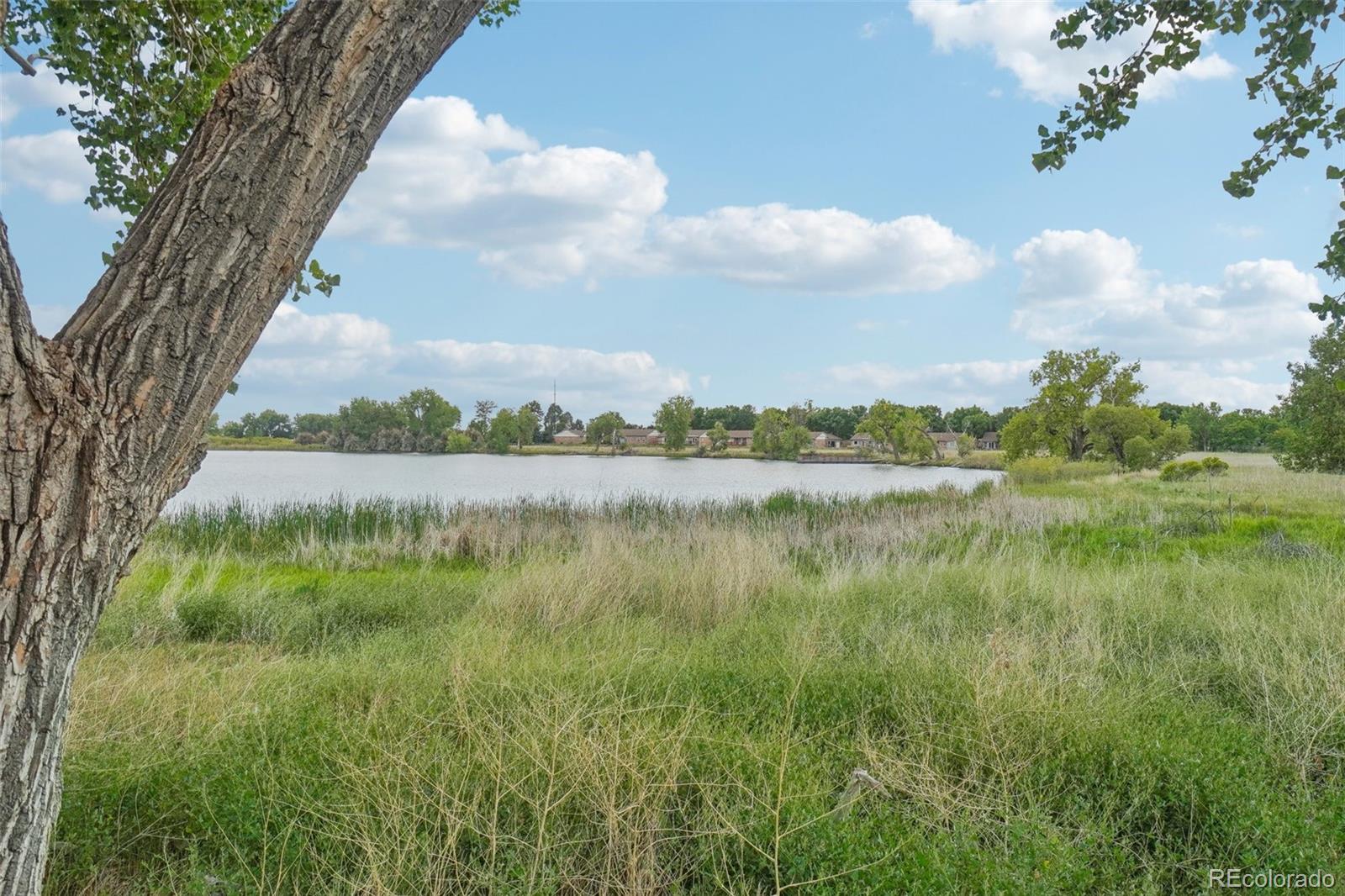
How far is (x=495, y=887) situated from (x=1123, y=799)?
218 centimetres

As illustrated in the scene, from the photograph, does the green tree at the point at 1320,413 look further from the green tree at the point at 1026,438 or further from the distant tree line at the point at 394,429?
the distant tree line at the point at 394,429

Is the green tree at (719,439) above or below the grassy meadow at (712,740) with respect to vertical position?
above

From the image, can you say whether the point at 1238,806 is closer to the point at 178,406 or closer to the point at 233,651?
the point at 178,406

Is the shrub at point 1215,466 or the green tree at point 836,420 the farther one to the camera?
the green tree at point 836,420

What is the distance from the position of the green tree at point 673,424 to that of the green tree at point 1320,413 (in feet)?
176

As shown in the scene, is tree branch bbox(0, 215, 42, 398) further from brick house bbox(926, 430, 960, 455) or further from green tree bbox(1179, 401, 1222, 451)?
brick house bbox(926, 430, 960, 455)

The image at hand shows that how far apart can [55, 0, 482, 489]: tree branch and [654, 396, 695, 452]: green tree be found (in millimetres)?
73533

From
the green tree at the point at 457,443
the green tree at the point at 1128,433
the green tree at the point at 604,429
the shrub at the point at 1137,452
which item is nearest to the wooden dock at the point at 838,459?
the green tree at the point at 604,429

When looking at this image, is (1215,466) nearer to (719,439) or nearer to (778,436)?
(778,436)

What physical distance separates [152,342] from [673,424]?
73.9 meters

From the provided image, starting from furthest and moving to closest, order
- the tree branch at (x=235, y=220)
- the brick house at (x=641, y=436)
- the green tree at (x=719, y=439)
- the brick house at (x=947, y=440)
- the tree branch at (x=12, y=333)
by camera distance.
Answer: the brick house at (x=641, y=436) → the brick house at (x=947, y=440) → the green tree at (x=719, y=439) → the tree branch at (x=235, y=220) → the tree branch at (x=12, y=333)

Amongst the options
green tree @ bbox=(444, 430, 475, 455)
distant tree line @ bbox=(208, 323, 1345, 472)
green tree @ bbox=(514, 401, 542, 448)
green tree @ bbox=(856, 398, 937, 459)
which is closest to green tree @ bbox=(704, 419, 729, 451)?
distant tree line @ bbox=(208, 323, 1345, 472)

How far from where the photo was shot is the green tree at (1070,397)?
3962cm

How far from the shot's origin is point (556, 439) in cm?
9050
